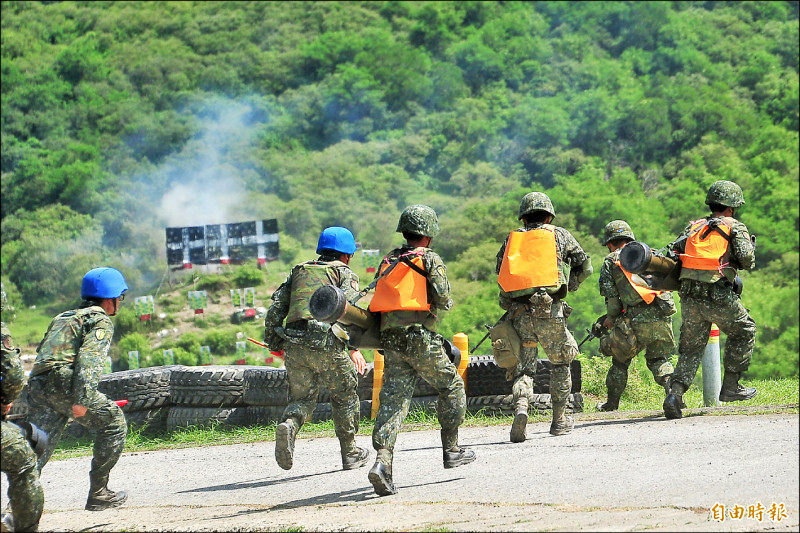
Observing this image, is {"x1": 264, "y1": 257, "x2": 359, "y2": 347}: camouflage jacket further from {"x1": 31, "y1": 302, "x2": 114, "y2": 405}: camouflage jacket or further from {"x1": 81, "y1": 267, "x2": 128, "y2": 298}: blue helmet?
{"x1": 31, "y1": 302, "x2": 114, "y2": 405}: camouflage jacket

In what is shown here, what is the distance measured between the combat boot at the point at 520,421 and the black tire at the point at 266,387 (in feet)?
9.89

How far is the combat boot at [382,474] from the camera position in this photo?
6.79 m

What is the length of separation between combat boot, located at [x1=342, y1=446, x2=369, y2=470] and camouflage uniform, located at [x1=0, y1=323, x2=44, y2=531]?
264 cm

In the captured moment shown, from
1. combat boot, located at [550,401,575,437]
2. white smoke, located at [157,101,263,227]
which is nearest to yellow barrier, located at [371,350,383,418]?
combat boot, located at [550,401,575,437]

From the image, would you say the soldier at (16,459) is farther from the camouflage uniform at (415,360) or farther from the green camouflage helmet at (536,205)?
the green camouflage helmet at (536,205)

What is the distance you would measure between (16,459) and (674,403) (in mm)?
5500

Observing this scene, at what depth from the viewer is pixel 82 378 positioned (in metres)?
6.89

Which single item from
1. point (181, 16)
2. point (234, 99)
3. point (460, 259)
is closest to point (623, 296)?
point (460, 259)

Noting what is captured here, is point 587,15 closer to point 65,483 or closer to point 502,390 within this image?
point 502,390

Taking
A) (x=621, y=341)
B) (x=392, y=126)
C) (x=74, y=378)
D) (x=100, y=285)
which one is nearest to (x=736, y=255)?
(x=621, y=341)

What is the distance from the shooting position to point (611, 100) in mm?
36188

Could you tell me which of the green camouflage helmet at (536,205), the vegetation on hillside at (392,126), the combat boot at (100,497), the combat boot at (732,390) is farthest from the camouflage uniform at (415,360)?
the vegetation on hillside at (392,126)

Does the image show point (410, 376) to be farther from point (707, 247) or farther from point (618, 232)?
point (618, 232)

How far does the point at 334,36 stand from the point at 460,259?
18920mm
